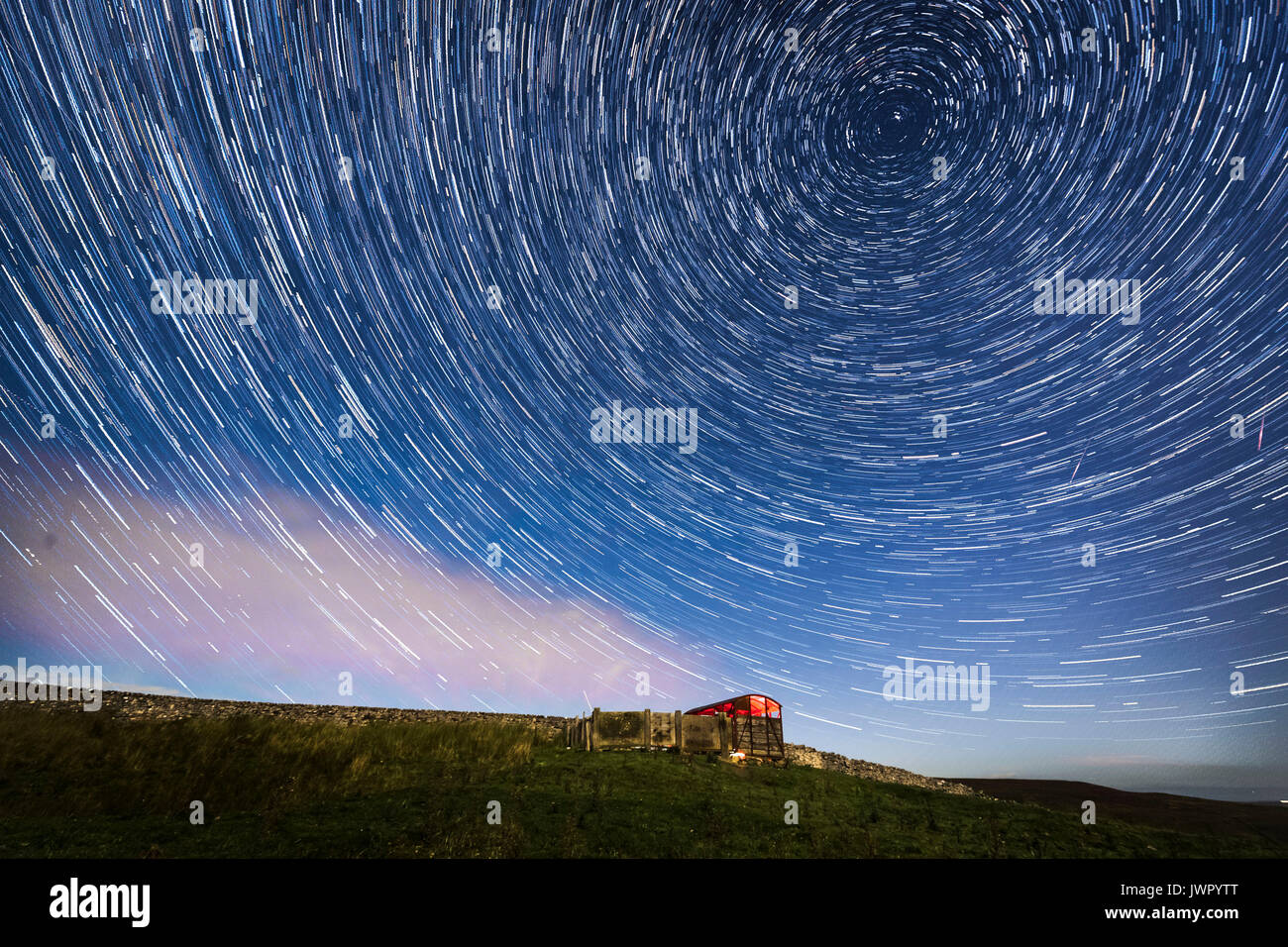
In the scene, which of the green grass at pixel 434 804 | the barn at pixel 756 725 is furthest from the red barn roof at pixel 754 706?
the green grass at pixel 434 804

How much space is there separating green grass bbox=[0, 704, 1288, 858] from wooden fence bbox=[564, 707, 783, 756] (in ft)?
7.03

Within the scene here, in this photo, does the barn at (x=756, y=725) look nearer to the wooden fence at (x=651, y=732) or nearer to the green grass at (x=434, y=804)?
the wooden fence at (x=651, y=732)

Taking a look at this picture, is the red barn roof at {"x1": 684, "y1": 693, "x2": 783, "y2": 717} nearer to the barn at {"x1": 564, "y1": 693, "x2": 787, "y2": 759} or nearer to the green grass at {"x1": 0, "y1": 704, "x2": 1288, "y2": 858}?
the barn at {"x1": 564, "y1": 693, "x2": 787, "y2": 759}

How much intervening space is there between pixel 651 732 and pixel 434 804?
42.4 feet

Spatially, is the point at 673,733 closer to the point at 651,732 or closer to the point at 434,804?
the point at 651,732

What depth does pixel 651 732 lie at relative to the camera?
26.6m

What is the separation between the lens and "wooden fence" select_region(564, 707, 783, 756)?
1027 inches

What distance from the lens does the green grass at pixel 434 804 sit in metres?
12.9

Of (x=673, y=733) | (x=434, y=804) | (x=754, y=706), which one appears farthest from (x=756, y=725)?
(x=434, y=804)

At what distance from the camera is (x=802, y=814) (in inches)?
695
